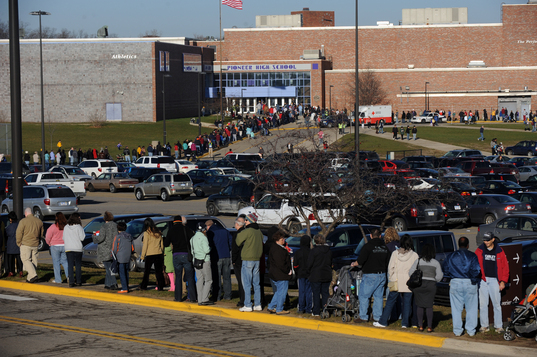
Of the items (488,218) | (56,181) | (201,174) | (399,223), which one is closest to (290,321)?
(399,223)

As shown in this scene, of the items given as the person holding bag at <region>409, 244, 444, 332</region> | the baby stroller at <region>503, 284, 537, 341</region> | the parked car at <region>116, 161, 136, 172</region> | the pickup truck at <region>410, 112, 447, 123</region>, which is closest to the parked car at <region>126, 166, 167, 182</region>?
the parked car at <region>116, 161, 136, 172</region>

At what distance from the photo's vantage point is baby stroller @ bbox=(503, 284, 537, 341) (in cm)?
988

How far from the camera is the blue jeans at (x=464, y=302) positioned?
33.8 feet

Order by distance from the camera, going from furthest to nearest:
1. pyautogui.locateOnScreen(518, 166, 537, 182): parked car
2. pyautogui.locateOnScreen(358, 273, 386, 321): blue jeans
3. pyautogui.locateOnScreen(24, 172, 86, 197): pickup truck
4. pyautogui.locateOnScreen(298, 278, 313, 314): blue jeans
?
pyautogui.locateOnScreen(518, 166, 537, 182): parked car, pyautogui.locateOnScreen(24, 172, 86, 197): pickup truck, pyautogui.locateOnScreen(298, 278, 313, 314): blue jeans, pyautogui.locateOnScreen(358, 273, 386, 321): blue jeans

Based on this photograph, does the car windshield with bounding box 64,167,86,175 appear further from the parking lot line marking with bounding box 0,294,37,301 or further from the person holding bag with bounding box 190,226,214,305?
the person holding bag with bounding box 190,226,214,305

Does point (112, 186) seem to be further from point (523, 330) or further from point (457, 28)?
point (457, 28)

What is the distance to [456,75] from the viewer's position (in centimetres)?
9781

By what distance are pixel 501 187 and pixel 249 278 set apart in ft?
68.6

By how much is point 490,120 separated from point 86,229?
80.4m

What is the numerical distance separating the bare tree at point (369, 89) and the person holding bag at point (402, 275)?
85770 millimetres

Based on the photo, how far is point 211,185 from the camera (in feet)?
120

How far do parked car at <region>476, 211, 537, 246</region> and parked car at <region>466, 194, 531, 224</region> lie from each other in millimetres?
4446

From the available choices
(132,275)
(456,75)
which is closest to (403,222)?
(132,275)

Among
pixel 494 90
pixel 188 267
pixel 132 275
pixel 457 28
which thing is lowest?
pixel 132 275
